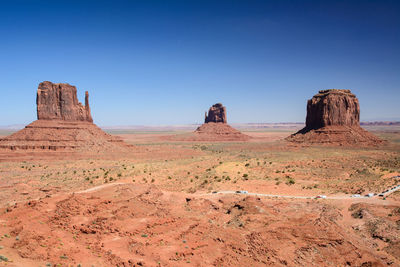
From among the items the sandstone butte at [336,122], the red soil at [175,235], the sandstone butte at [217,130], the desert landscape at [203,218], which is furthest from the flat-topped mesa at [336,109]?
the red soil at [175,235]

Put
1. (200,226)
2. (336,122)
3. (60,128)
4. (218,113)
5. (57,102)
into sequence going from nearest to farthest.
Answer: (200,226), (60,128), (57,102), (336,122), (218,113)

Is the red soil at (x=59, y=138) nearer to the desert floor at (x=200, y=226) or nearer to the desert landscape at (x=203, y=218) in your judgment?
the desert landscape at (x=203, y=218)

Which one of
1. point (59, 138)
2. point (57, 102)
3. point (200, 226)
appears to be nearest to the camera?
point (200, 226)

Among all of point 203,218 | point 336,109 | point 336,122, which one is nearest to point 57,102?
point 203,218

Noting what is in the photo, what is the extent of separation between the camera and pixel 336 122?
2982 inches

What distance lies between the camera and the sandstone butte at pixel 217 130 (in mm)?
115000

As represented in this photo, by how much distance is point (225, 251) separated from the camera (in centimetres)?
1274

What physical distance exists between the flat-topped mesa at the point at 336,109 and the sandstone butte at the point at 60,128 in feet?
197

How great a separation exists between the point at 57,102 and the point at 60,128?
20.7 feet

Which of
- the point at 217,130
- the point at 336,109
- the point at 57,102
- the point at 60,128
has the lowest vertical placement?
the point at 217,130

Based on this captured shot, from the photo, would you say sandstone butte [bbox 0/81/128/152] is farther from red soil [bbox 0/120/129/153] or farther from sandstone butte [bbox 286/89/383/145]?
sandstone butte [bbox 286/89/383/145]

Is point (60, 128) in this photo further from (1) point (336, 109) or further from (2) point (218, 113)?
(2) point (218, 113)

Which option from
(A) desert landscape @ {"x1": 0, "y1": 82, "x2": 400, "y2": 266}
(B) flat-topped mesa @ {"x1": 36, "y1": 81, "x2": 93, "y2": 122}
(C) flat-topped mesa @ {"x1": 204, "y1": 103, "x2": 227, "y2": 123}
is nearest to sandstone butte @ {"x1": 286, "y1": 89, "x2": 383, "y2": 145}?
(A) desert landscape @ {"x1": 0, "y1": 82, "x2": 400, "y2": 266}

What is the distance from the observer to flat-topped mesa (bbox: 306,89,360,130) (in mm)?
75125
